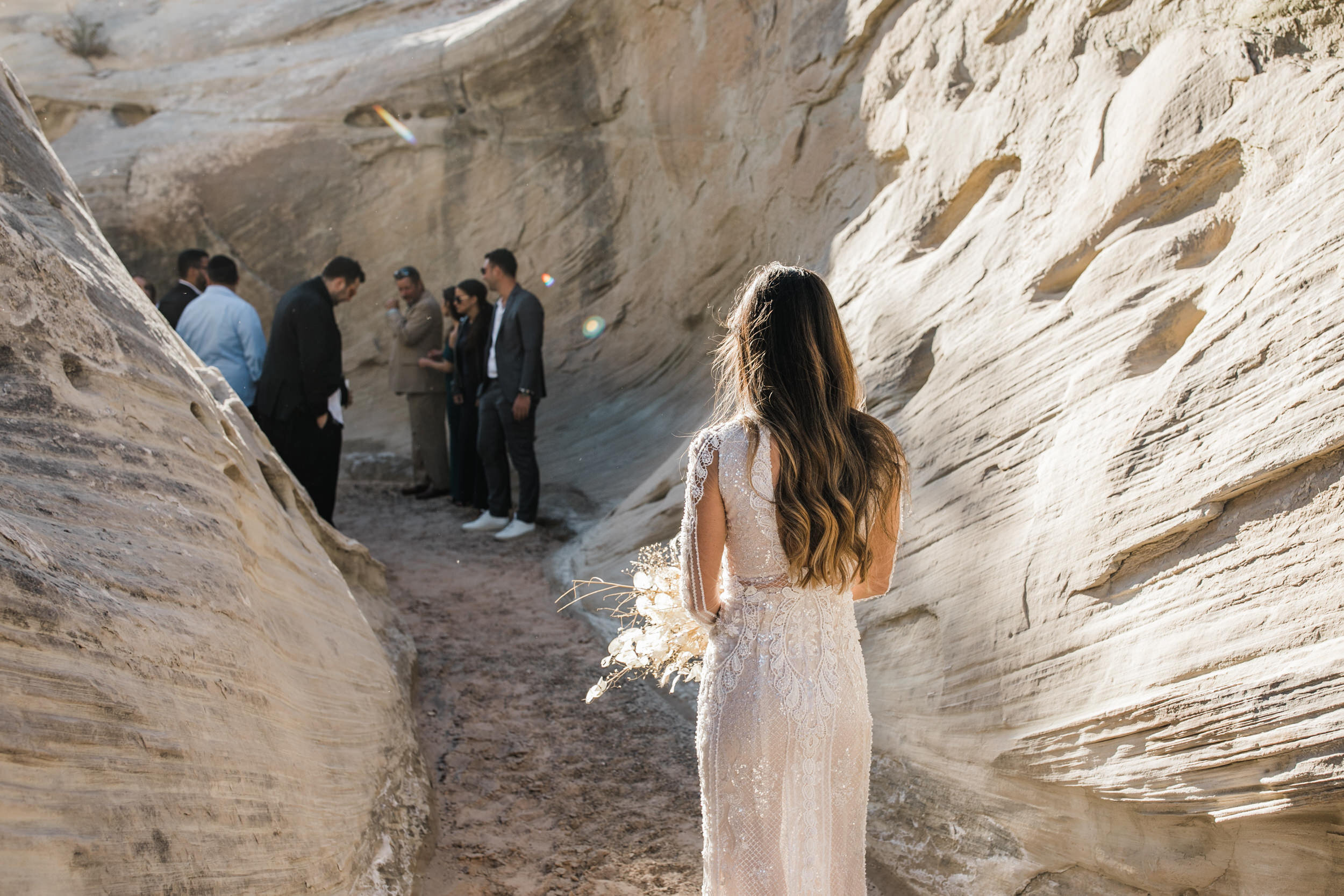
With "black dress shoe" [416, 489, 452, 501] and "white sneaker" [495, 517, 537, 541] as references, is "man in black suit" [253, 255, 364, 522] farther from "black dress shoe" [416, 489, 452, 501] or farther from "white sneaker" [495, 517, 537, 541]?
"black dress shoe" [416, 489, 452, 501]

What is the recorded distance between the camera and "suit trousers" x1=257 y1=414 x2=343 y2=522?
6508 mm

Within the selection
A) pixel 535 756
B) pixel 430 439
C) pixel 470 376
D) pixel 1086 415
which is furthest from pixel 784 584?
pixel 430 439

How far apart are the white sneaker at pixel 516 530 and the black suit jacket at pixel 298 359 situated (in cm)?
164

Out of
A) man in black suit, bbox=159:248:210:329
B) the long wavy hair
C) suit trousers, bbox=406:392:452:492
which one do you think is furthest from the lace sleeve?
suit trousers, bbox=406:392:452:492

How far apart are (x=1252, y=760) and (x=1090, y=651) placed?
0.58 metres

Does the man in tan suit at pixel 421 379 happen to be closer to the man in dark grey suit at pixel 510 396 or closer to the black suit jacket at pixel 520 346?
the man in dark grey suit at pixel 510 396

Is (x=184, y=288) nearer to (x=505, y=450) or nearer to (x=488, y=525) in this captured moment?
(x=505, y=450)

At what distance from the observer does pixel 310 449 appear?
6664 mm

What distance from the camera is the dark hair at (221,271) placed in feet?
21.9

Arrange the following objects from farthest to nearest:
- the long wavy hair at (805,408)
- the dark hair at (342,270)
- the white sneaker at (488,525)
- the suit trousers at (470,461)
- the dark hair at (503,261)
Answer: the suit trousers at (470,461)
the white sneaker at (488,525)
the dark hair at (503,261)
the dark hair at (342,270)
the long wavy hair at (805,408)

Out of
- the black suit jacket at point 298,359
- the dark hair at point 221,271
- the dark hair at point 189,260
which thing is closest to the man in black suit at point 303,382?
the black suit jacket at point 298,359

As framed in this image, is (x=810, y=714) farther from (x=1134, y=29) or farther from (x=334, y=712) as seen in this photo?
(x=1134, y=29)

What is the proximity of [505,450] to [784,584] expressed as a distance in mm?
5488

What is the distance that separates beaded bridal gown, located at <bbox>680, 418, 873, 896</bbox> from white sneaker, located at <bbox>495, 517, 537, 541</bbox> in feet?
17.0
